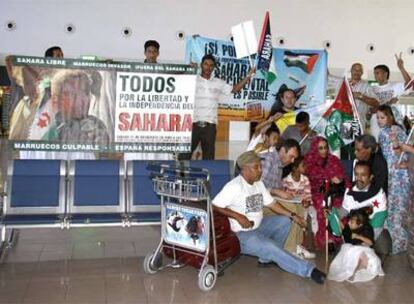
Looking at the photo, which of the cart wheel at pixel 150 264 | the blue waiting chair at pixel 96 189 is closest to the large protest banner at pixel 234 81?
the blue waiting chair at pixel 96 189

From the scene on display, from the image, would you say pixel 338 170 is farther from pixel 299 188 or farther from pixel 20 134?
pixel 20 134

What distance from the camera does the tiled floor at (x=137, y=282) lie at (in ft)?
11.8

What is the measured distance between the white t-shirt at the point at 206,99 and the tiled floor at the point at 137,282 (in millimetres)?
1805

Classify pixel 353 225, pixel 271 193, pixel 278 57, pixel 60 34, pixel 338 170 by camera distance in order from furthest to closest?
1. pixel 60 34
2. pixel 278 57
3. pixel 338 170
4. pixel 271 193
5. pixel 353 225

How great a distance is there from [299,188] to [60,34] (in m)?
10.6

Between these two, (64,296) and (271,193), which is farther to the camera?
(271,193)

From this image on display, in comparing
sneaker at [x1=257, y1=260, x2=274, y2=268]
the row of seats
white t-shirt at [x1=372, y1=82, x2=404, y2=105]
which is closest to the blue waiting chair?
the row of seats

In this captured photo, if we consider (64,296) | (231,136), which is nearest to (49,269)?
(64,296)

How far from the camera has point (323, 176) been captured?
5.00 metres

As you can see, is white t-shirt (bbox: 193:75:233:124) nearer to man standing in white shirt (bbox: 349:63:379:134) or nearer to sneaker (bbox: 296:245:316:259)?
sneaker (bbox: 296:245:316:259)

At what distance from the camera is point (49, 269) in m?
4.12

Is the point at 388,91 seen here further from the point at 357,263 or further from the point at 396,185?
the point at 357,263

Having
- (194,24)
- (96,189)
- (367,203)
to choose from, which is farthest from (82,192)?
(194,24)

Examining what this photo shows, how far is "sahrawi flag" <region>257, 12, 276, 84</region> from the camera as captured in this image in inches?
259
